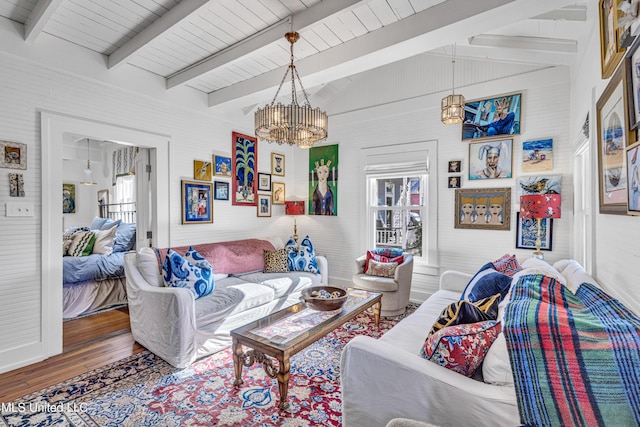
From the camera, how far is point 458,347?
1.37m

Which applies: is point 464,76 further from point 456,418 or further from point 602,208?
point 456,418

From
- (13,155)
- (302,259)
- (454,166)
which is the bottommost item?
(302,259)

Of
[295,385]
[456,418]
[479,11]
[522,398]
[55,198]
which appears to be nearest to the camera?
[522,398]

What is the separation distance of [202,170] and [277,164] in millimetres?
1436

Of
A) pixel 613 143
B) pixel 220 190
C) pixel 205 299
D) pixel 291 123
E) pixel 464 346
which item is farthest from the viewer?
pixel 220 190

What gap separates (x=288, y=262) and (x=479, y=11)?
3.23 metres

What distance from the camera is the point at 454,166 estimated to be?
3.92m

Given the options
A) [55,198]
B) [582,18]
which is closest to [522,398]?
[582,18]

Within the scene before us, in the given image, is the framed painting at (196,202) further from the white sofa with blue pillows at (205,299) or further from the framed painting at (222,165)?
the white sofa with blue pillows at (205,299)

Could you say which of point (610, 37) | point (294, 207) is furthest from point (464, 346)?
point (294, 207)

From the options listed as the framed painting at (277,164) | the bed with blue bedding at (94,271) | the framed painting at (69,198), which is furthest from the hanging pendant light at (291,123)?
the framed painting at (69,198)

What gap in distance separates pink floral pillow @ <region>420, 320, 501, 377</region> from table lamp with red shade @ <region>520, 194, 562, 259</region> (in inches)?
86.2

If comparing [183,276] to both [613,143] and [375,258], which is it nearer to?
[375,258]

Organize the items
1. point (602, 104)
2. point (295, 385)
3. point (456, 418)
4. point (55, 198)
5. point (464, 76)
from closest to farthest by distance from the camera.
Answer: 1. point (456, 418)
2. point (602, 104)
3. point (295, 385)
4. point (55, 198)
5. point (464, 76)
